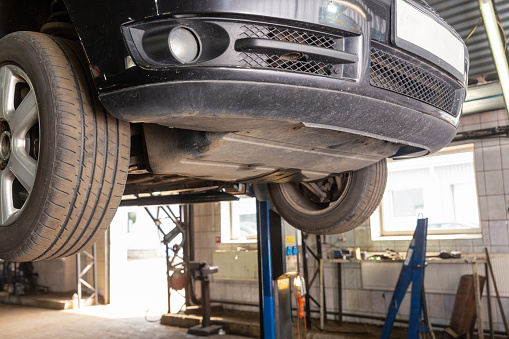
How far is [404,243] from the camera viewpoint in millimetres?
6324

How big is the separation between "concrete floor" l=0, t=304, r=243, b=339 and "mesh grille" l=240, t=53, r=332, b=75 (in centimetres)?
597

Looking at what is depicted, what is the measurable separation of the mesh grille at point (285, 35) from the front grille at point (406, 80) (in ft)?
0.59

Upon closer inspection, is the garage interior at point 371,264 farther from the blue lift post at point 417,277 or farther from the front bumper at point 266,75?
the front bumper at point 266,75

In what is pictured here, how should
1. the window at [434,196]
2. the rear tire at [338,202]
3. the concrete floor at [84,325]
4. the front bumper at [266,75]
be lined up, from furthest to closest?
1. the concrete floor at [84,325]
2. the window at [434,196]
3. the rear tire at [338,202]
4. the front bumper at [266,75]

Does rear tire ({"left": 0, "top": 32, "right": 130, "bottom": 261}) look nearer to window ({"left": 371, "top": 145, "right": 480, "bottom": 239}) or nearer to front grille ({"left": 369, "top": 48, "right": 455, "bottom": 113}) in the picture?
front grille ({"left": 369, "top": 48, "right": 455, "bottom": 113})

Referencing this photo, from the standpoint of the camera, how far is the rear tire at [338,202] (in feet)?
7.75

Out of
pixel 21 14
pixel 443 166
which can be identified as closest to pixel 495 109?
pixel 443 166

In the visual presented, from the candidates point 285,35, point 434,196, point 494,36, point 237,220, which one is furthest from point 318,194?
point 237,220

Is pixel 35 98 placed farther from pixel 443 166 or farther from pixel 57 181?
pixel 443 166

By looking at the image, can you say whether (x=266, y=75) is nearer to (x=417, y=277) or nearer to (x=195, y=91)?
(x=195, y=91)

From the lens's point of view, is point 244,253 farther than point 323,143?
Yes

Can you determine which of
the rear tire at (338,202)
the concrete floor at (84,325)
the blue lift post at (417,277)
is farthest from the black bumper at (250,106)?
the concrete floor at (84,325)

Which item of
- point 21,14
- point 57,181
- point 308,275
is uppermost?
point 21,14

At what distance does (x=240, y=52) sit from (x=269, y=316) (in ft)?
8.88
